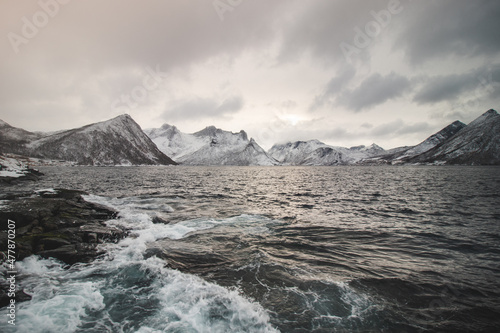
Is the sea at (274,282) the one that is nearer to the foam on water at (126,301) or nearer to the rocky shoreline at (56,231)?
the foam on water at (126,301)

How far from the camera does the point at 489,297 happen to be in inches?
356

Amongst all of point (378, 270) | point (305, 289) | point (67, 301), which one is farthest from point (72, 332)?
point (378, 270)

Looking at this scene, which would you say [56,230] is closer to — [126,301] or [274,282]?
[126,301]

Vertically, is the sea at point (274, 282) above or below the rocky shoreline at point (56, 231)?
below

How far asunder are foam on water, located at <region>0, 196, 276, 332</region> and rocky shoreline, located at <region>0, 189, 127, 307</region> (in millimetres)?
752

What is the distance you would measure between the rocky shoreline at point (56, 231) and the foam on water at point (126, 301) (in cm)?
75

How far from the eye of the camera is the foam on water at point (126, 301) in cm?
755

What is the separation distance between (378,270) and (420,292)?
2100 millimetres

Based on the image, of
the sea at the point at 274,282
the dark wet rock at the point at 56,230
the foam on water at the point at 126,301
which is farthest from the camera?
the dark wet rock at the point at 56,230

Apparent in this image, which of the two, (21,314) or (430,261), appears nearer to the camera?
(21,314)

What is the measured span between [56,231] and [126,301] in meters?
9.60

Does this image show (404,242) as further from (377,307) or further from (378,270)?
(377,307)

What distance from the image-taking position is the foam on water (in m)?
7.55
